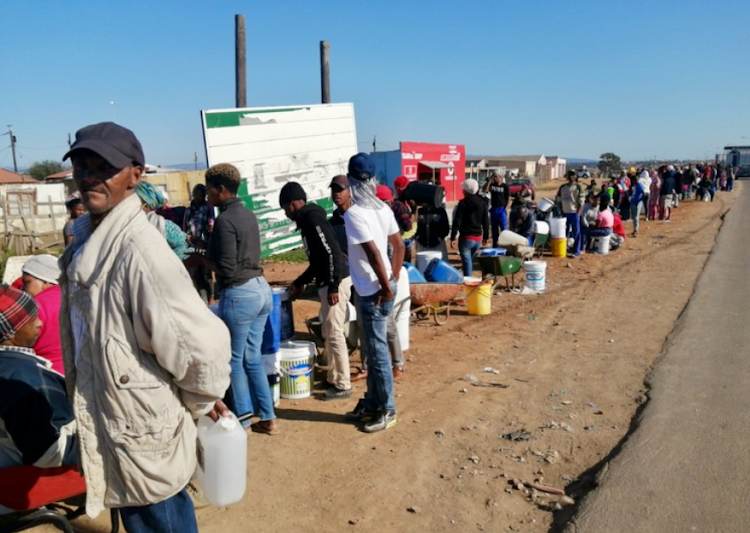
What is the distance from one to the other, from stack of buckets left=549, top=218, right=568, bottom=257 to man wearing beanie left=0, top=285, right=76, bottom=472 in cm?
1230

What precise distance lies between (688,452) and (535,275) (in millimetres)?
6256

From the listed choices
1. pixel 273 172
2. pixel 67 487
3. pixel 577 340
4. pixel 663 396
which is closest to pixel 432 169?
pixel 273 172

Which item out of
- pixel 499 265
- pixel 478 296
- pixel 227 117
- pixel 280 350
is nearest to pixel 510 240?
pixel 499 265

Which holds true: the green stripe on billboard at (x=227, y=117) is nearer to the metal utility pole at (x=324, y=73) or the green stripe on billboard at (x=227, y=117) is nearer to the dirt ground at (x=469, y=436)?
the metal utility pole at (x=324, y=73)

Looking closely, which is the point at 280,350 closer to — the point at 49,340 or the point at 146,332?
the point at 49,340

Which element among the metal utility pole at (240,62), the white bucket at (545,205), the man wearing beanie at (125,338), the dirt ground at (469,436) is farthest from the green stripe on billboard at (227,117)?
the man wearing beanie at (125,338)

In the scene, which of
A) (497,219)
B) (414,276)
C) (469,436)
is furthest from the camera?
(497,219)

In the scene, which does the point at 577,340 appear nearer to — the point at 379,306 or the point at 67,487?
the point at 379,306

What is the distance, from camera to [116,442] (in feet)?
6.84

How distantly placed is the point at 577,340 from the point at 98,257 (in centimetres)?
670

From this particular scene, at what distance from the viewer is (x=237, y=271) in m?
4.41

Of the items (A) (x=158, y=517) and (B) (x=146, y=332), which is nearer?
(B) (x=146, y=332)

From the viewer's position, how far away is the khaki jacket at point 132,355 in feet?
6.69

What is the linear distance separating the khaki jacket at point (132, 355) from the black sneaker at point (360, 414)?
9.96 ft
